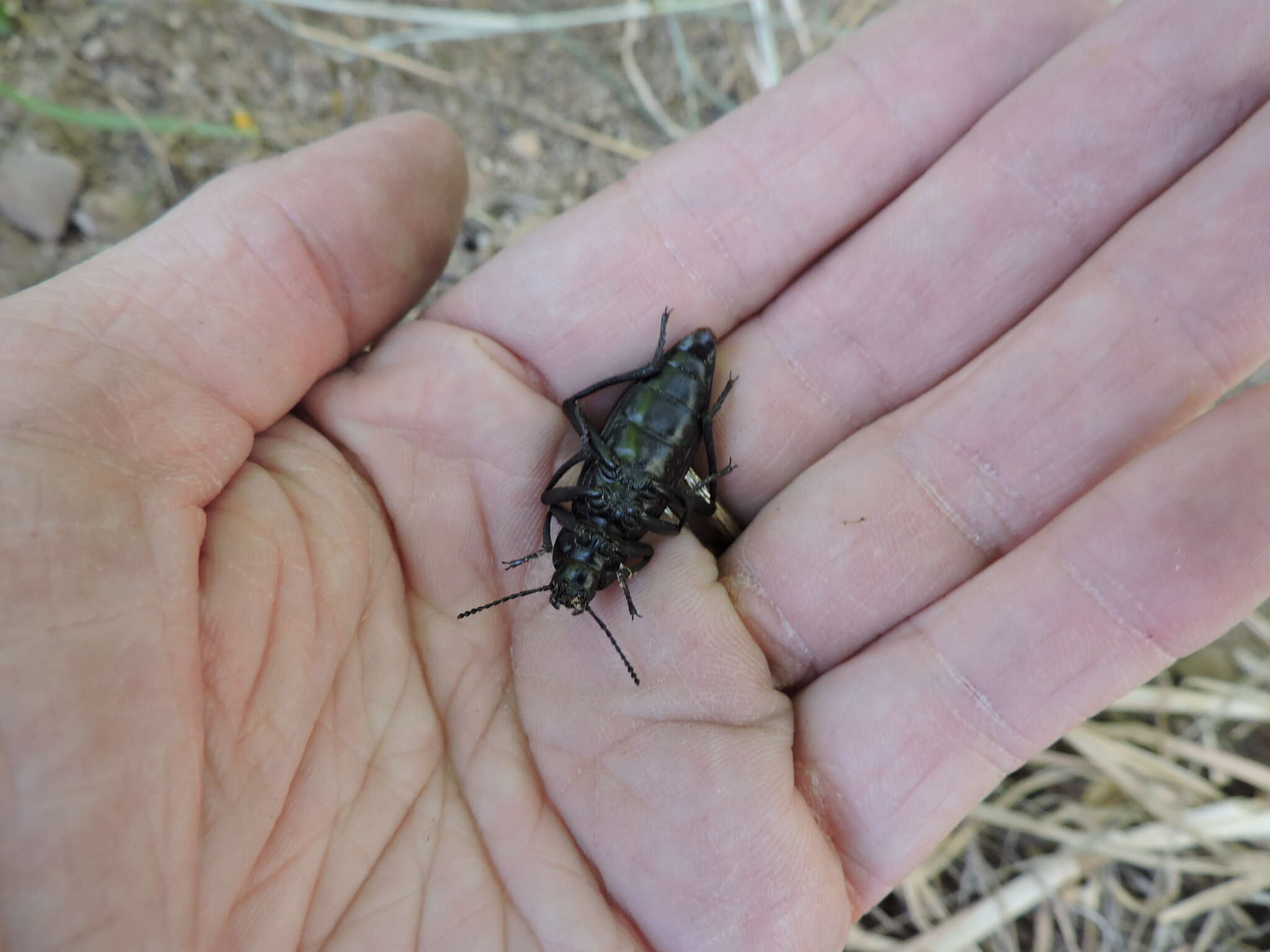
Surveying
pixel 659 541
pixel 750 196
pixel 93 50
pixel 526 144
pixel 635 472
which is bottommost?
pixel 659 541

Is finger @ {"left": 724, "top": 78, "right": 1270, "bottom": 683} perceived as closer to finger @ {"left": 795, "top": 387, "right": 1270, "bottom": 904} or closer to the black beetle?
finger @ {"left": 795, "top": 387, "right": 1270, "bottom": 904}

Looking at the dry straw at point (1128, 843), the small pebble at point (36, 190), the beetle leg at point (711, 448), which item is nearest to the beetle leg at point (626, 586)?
the beetle leg at point (711, 448)

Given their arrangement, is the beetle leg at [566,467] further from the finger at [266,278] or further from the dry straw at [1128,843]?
the dry straw at [1128,843]

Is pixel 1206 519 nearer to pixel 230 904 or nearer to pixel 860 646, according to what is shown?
pixel 860 646

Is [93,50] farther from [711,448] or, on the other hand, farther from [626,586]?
[626,586]

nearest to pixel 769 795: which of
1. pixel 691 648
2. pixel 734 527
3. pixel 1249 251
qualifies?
pixel 691 648

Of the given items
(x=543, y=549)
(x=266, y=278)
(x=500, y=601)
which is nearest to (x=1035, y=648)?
(x=543, y=549)
